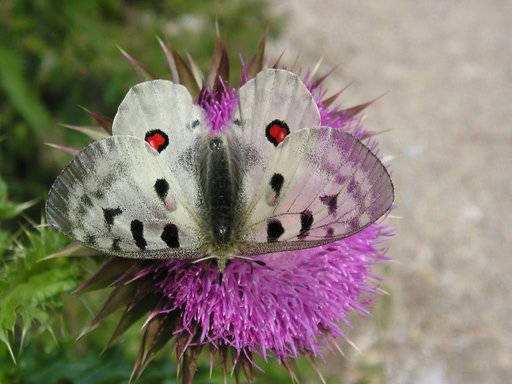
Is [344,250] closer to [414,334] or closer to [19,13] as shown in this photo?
[19,13]

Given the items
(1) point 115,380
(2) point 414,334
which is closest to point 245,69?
(1) point 115,380

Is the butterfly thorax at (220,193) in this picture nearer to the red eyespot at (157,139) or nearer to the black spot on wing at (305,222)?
the red eyespot at (157,139)

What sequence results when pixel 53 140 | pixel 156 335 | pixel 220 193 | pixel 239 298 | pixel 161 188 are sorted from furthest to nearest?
pixel 53 140 < pixel 156 335 < pixel 239 298 < pixel 220 193 < pixel 161 188

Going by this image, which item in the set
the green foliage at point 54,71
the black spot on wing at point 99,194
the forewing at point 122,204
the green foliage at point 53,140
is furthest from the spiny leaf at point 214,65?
the green foliage at point 54,71

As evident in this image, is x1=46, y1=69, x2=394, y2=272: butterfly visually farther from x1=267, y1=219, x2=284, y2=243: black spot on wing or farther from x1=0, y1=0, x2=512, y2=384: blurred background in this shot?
x1=0, y1=0, x2=512, y2=384: blurred background

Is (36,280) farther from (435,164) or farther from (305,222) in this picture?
(435,164)

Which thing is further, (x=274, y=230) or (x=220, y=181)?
(x=220, y=181)

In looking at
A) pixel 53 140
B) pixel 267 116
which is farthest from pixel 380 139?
pixel 267 116
